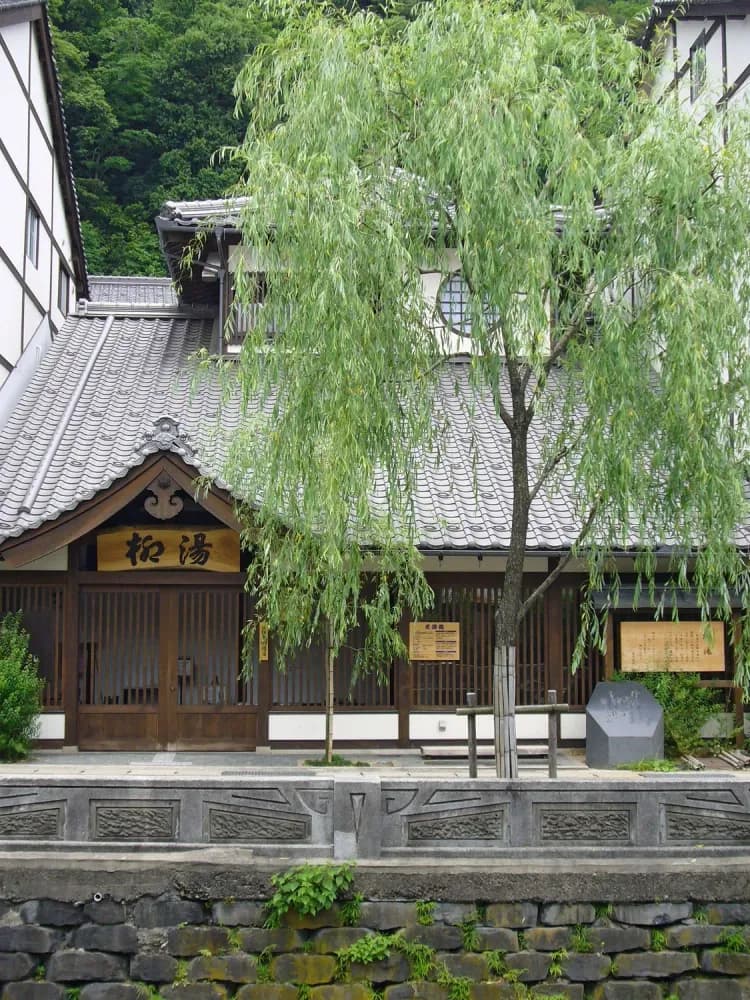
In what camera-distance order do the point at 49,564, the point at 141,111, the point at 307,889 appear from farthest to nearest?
the point at 141,111, the point at 49,564, the point at 307,889

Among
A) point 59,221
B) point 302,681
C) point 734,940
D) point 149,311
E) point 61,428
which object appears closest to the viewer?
point 734,940

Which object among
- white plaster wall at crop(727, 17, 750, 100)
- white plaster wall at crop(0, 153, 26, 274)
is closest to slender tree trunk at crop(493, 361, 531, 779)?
white plaster wall at crop(727, 17, 750, 100)

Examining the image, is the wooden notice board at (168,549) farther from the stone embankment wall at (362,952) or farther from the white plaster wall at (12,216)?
the stone embankment wall at (362,952)

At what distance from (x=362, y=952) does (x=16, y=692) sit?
23.3 ft

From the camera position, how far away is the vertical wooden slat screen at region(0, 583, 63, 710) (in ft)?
47.4

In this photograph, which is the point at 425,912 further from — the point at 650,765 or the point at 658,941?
the point at 650,765

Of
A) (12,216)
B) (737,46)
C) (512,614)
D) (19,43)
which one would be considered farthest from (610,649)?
(19,43)

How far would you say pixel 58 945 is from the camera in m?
8.29

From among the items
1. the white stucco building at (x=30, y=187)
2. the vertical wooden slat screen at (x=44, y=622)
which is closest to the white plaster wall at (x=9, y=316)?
the white stucco building at (x=30, y=187)

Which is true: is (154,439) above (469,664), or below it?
above

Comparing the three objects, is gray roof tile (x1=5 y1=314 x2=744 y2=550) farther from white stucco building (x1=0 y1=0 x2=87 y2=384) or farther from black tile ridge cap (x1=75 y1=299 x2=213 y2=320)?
white stucco building (x1=0 y1=0 x2=87 y2=384)

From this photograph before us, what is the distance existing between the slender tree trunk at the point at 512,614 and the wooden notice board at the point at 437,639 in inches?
206

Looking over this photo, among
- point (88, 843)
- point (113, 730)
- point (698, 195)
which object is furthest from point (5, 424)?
point (698, 195)

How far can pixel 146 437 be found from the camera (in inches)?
522
